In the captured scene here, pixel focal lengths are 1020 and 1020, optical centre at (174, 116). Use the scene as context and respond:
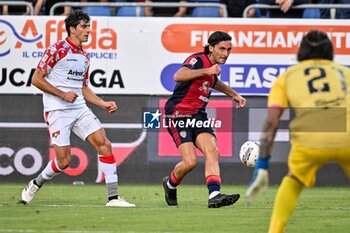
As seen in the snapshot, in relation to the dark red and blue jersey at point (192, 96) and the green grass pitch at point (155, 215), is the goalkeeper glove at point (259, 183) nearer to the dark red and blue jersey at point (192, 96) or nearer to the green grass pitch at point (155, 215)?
the green grass pitch at point (155, 215)

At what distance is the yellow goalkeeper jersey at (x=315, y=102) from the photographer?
30.8 feet

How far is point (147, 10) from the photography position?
20.3m

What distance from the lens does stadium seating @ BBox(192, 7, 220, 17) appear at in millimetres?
20453

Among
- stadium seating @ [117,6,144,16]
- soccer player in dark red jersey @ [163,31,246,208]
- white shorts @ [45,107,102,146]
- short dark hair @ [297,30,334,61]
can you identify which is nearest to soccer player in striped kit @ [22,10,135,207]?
white shorts @ [45,107,102,146]

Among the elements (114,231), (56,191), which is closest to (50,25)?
(56,191)

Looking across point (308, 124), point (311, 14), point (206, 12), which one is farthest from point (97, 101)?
point (311, 14)

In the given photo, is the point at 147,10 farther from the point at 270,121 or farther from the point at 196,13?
the point at 270,121

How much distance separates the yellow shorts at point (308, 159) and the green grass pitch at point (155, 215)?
6.40ft

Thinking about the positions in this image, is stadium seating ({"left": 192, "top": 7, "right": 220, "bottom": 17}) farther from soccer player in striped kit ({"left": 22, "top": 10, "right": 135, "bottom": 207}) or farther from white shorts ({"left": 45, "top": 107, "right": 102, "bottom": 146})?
white shorts ({"left": 45, "top": 107, "right": 102, "bottom": 146})

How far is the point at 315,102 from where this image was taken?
9430 millimetres

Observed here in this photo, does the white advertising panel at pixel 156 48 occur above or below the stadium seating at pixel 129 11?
below

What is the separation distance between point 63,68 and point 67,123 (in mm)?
782

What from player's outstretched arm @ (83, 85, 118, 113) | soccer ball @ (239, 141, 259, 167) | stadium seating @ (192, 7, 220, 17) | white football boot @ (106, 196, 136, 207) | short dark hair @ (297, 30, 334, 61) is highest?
short dark hair @ (297, 30, 334, 61)

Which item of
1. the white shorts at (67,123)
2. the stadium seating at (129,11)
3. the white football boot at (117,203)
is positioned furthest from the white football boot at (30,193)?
the stadium seating at (129,11)
